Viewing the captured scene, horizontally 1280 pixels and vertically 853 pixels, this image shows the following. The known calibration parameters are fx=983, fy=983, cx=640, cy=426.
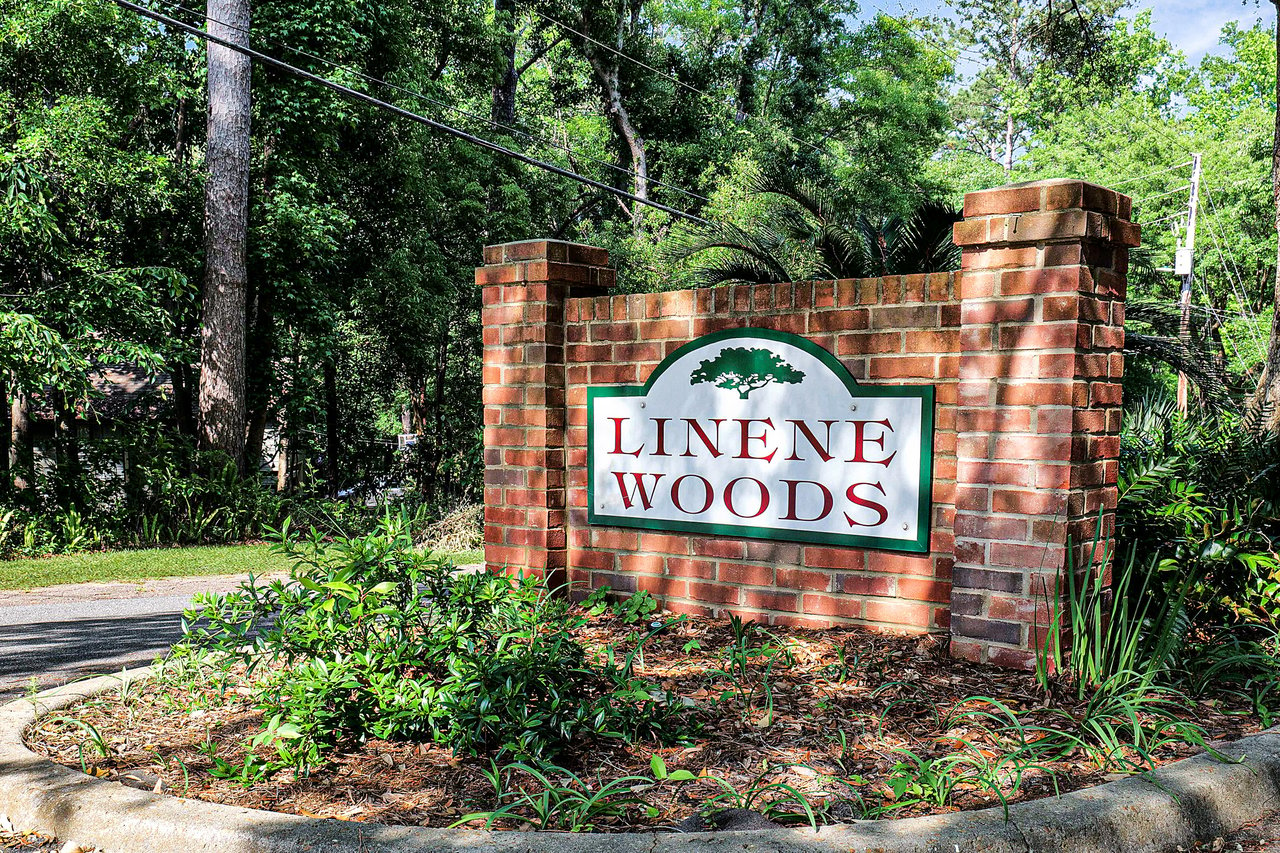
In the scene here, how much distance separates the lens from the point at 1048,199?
3.73 m

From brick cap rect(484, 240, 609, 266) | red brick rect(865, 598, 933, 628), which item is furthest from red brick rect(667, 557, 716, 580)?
brick cap rect(484, 240, 609, 266)

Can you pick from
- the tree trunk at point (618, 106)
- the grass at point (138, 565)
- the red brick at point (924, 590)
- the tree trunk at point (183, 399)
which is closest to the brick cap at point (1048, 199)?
the red brick at point (924, 590)

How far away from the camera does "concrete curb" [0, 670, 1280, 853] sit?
237cm

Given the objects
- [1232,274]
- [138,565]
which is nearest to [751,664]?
[138,565]

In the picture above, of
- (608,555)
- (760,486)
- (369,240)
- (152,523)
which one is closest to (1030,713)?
(760,486)

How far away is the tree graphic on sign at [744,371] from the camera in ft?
14.7

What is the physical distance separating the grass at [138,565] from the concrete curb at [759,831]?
6.96 m

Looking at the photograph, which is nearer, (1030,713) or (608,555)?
(1030,713)

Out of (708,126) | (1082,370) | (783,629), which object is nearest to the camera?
(1082,370)

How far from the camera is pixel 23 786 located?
2.85 meters

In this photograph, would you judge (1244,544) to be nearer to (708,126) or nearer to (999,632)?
(999,632)

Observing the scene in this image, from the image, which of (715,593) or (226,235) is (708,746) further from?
(226,235)

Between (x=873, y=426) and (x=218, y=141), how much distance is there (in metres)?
12.3

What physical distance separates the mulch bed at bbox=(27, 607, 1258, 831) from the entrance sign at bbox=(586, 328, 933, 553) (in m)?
0.61
